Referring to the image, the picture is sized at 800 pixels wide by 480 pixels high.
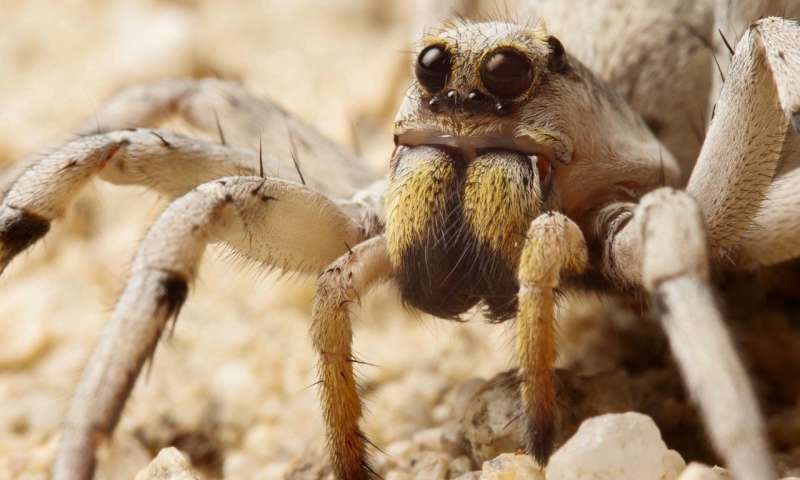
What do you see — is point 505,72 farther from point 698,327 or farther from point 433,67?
point 698,327

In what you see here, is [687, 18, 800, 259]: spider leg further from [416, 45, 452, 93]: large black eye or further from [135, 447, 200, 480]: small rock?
[135, 447, 200, 480]: small rock

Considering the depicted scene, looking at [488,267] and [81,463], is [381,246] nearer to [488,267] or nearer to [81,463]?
[488,267]

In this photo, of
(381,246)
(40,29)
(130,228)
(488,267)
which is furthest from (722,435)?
(40,29)

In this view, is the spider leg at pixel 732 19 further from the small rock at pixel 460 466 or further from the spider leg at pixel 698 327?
the small rock at pixel 460 466

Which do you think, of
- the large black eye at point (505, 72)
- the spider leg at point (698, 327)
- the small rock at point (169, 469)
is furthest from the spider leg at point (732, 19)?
the small rock at point (169, 469)

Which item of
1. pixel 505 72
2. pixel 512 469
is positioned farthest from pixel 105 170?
pixel 512 469

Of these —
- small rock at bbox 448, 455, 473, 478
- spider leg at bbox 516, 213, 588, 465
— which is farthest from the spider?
small rock at bbox 448, 455, 473, 478

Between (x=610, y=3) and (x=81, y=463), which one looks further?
(x=610, y=3)
